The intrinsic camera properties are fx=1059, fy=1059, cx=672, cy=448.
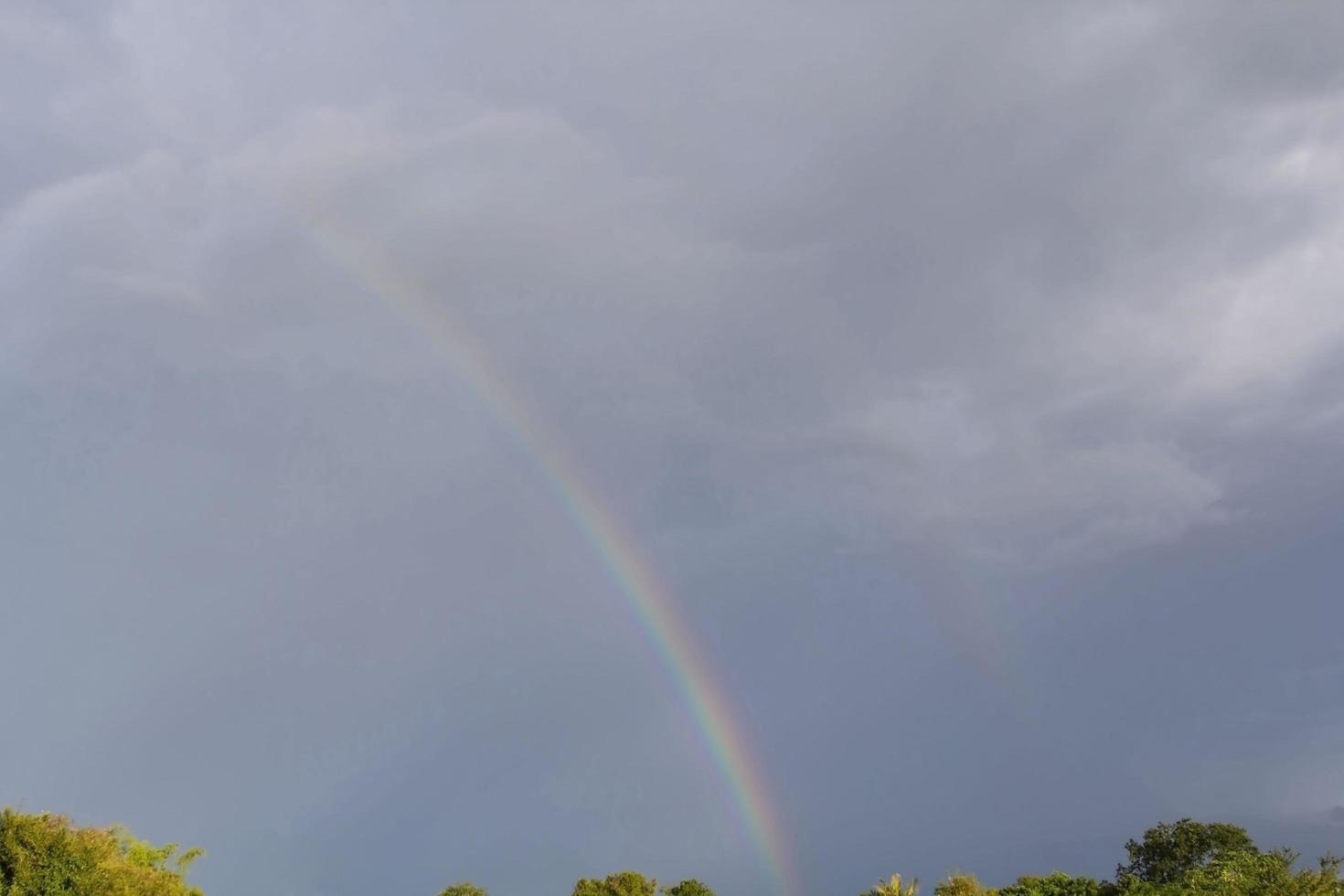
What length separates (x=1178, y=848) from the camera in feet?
309

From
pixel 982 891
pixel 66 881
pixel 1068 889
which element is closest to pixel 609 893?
pixel 982 891

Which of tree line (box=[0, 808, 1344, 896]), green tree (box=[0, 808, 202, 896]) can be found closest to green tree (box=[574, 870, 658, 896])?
tree line (box=[0, 808, 1344, 896])

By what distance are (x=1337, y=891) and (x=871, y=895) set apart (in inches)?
1153

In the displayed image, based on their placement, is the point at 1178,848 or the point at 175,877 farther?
the point at 1178,848

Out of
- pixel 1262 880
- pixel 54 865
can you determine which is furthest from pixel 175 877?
pixel 1262 880

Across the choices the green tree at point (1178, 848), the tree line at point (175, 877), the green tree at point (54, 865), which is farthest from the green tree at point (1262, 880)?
the green tree at point (54, 865)

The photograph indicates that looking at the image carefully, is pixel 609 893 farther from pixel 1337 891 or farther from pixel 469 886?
pixel 1337 891

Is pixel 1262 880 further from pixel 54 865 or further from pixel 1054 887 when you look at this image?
pixel 54 865

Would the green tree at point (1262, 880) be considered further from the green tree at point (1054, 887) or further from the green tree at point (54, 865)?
the green tree at point (54, 865)

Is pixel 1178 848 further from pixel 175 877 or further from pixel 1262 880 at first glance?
pixel 175 877

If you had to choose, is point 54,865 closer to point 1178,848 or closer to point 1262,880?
point 1262,880

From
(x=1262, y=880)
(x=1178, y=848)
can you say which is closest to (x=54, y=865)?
(x=1262, y=880)

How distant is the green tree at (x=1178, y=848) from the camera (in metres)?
91.9

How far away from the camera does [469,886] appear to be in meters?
101
